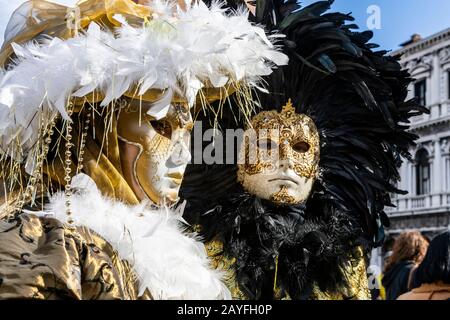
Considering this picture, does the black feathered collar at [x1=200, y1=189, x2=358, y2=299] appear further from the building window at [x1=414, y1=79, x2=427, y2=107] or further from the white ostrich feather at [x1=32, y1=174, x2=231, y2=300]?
the building window at [x1=414, y1=79, x2=427, y2=107]

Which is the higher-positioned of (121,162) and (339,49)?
(339,49)

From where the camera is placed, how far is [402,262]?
361 cm

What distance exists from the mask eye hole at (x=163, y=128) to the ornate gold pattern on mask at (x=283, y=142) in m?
1.12

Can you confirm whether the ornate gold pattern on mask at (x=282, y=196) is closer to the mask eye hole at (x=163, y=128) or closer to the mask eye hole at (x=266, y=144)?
the mask eye hole at (x=266, y=144)

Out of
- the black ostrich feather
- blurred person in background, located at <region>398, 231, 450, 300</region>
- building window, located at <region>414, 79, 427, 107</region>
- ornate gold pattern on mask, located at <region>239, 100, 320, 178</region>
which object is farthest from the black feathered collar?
building window, located at <region>414, 79, 427, 107</region>

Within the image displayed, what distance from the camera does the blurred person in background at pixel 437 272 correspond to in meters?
2.48

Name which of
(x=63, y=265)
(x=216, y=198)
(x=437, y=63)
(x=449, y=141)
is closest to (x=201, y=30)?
(x=63, y=265)

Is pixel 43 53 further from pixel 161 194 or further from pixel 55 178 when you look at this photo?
pixel 161 194

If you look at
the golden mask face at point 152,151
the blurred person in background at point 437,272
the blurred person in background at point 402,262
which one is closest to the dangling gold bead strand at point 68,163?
the golden mask face at point 152,151

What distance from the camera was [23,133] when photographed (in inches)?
50.7

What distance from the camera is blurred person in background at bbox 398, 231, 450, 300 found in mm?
2482

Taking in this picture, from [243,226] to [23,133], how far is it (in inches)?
53.2

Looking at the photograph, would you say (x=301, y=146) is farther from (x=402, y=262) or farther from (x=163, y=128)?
(x=402, y=262)

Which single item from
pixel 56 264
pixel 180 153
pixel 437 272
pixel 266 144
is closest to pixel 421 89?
pixel 437 272
